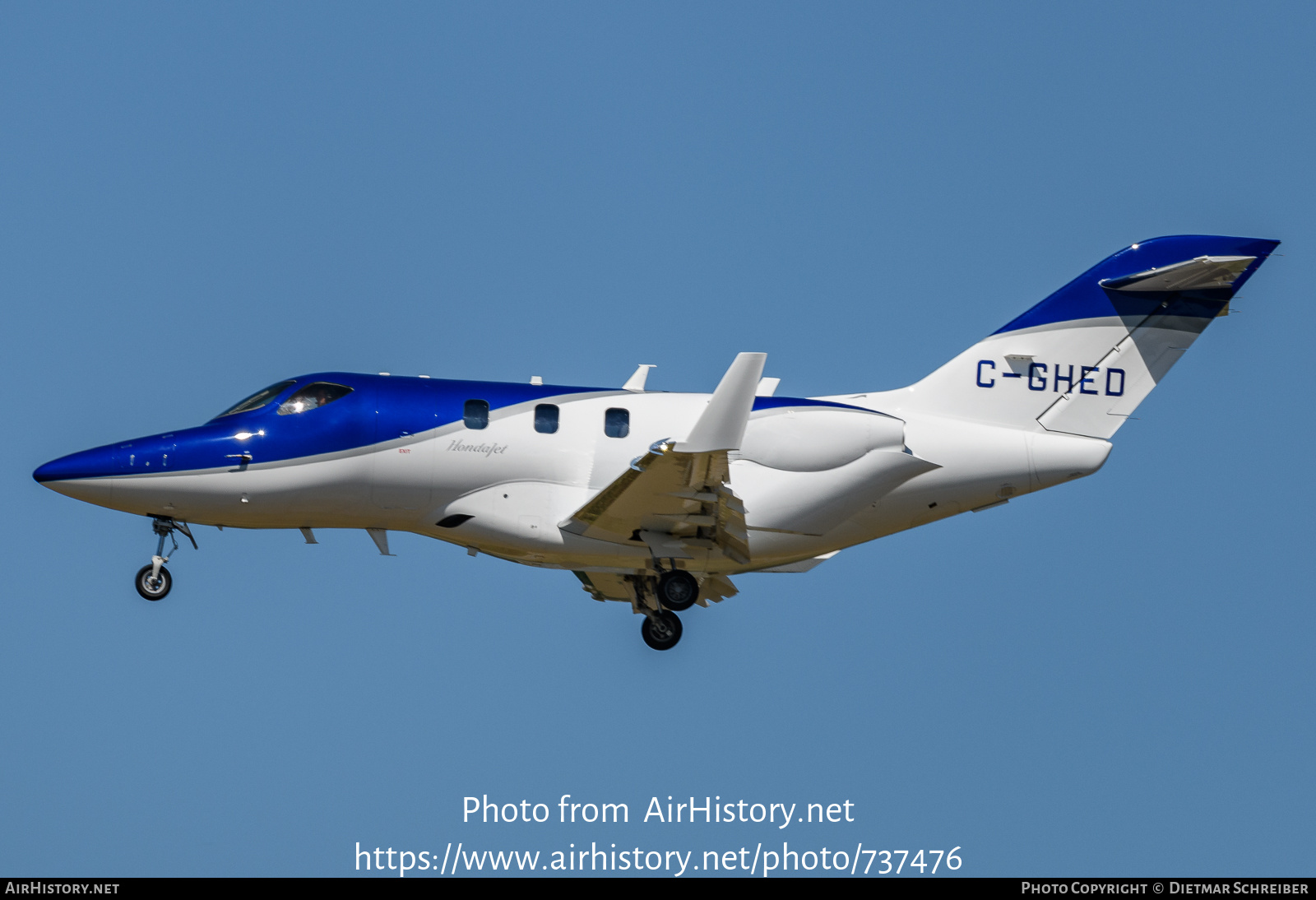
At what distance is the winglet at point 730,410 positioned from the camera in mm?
15047

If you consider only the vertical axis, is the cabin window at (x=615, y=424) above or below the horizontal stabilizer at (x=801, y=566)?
above

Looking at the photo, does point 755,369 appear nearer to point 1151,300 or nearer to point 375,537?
point 375,537

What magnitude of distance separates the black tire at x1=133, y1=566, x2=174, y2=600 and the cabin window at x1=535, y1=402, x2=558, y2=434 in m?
5.23

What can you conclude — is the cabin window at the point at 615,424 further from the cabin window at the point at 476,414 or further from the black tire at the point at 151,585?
the black tire at the point at 151,585

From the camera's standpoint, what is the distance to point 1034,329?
1995cm

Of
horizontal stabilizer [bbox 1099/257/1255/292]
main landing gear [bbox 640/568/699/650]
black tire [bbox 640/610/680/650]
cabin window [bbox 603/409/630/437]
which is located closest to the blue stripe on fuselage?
cabin window [bbox 603/409/630/437]

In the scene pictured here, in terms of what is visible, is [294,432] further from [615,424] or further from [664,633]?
[664,633]

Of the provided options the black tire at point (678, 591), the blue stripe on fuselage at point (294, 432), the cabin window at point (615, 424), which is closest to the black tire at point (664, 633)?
the black tire at point (678, 591)

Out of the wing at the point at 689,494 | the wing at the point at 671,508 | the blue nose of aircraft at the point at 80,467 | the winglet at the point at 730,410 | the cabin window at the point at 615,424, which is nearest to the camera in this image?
the winglet at the point at 730,410

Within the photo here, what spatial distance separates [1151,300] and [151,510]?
14286 millimetres

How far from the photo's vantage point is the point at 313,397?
18000 millimetres

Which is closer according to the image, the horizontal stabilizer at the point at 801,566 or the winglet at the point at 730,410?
the winglet at the point at 730,410

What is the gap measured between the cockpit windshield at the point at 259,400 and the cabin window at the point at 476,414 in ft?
7.83

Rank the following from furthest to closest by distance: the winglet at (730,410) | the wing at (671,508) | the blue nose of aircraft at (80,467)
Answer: the blue nose of aircraft at (80,467)
the wing at (671,508)
the winglet at (730,410)
